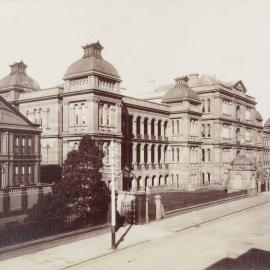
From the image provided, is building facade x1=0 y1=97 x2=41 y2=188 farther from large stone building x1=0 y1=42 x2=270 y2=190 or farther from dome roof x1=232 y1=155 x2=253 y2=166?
dome roof x1=232 y1=155 x2=253 y2=166

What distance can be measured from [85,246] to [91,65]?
2227 cm

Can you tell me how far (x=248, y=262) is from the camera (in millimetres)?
17188

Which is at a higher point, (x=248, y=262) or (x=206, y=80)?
(x=206, y=80)

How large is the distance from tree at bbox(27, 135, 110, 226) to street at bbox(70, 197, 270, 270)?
13.8ft

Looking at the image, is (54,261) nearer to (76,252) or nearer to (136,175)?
(76,252)

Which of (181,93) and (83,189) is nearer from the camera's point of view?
(83,189)

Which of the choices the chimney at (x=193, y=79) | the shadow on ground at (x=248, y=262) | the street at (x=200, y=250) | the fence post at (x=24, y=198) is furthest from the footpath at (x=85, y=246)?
the chimney at (x=193, y=79)

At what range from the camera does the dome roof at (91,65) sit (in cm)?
3803

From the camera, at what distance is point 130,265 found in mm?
16328

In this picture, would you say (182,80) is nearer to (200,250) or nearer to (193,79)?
(193,79)

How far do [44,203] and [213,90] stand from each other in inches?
1625

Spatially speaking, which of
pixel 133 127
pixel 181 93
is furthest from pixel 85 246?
pixel 181 93

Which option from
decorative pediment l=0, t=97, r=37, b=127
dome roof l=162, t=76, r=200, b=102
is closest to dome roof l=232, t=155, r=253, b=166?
dome roof l=162, t=76, r=200, b=102

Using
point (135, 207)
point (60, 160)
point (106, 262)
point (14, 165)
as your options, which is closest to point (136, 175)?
point (60, 160)
